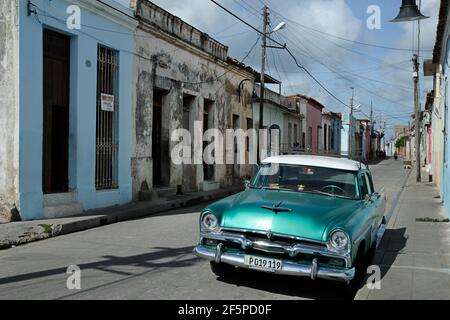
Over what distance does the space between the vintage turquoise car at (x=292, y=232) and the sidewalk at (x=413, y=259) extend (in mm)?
492

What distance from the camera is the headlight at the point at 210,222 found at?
5.94 m

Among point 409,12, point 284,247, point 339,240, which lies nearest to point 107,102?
point 409,12

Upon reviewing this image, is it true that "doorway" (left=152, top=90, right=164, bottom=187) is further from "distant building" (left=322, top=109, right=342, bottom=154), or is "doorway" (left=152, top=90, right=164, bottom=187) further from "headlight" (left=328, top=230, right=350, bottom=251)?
"distant building" (left=322, top=109, right=342, bottom=154)

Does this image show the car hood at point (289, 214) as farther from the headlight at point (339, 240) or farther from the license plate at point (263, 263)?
the license plate at point (263, 263)

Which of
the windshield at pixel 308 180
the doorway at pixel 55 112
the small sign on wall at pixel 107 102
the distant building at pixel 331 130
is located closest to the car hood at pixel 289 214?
the windshield at pixel 308 180

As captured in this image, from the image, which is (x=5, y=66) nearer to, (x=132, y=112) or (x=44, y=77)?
(x=44, y=77)

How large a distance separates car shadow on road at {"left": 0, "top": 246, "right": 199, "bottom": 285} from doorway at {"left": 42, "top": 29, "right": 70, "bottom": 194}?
4.76 metres

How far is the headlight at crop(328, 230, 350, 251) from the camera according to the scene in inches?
214

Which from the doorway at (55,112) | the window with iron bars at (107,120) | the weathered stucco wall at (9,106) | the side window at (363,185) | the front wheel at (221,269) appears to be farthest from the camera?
the window with iron bars at (107,120)

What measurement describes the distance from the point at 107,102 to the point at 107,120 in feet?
1.60

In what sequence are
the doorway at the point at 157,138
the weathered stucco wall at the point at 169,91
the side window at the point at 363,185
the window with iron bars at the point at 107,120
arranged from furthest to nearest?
the doorway at the point at 157,138, the weathered stucco wall at the point at 169,91, the window with iron bars at the point at 107,120, the side window at the point at 363,185

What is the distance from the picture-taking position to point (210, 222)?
19.7 feet

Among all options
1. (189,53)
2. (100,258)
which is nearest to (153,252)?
(100,258)

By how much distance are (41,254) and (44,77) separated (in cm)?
495
